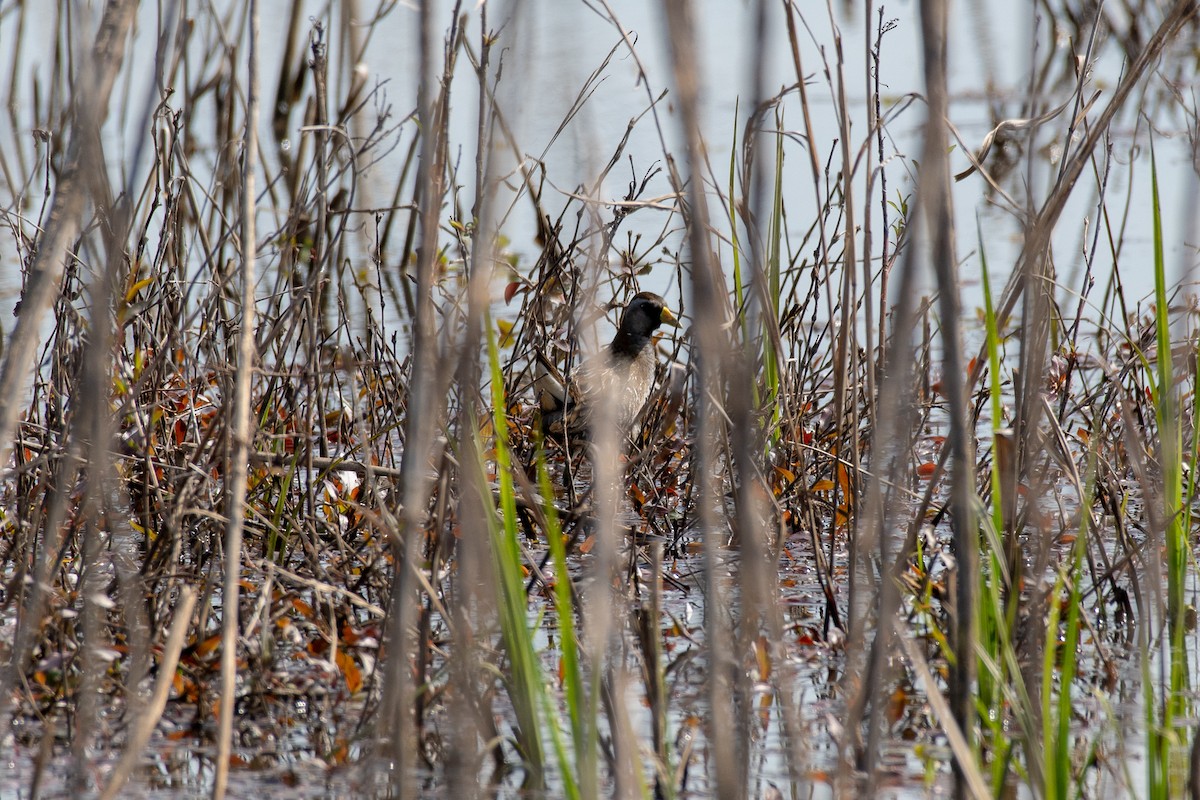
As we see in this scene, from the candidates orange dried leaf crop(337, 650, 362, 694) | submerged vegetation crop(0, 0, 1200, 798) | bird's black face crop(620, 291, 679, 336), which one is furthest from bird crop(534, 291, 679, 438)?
orange dried leaf crop(337, 650, 362, 694)

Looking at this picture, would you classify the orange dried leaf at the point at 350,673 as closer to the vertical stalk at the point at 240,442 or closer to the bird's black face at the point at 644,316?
the vertical stalk at the point at 240,442

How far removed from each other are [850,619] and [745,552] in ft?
3.06

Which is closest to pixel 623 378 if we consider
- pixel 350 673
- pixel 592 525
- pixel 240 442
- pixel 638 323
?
pixel 638 323

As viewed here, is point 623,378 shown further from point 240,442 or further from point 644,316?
point 240,442

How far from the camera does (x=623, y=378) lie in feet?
16.5

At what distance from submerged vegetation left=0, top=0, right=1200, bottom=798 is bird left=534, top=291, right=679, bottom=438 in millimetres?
116

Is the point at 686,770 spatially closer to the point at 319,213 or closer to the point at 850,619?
the point at 850,619

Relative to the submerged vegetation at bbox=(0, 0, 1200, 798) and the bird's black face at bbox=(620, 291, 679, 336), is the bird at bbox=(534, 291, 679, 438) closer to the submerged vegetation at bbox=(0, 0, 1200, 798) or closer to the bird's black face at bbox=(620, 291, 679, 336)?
the bird's black face at bbox=(620, 291, 679, 336)

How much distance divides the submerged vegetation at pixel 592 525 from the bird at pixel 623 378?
0.38 ft

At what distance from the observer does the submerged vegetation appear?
1765 mm

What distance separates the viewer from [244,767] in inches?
104

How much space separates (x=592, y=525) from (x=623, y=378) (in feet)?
4.08

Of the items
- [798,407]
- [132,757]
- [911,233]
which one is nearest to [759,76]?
[911,233]

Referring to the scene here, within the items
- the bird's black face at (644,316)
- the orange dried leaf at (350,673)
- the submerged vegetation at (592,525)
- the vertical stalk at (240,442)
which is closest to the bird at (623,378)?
the bird's black face at (644,316)
